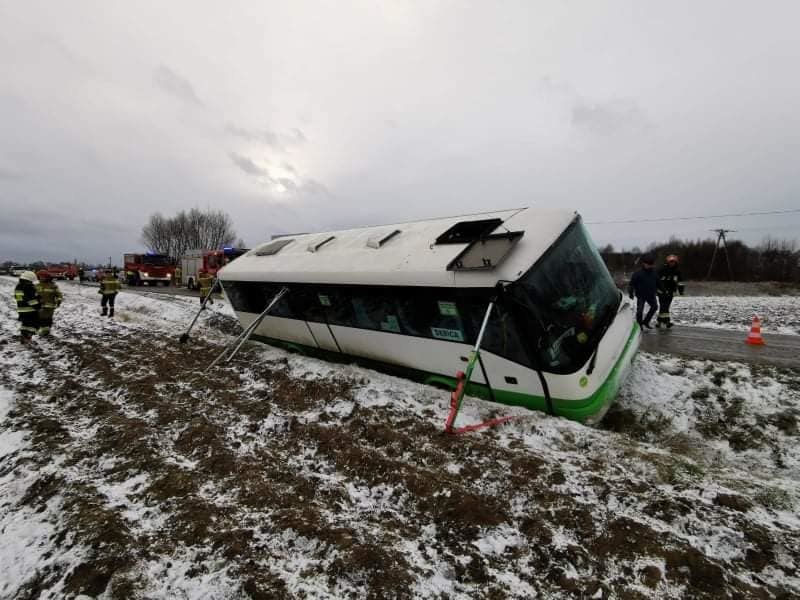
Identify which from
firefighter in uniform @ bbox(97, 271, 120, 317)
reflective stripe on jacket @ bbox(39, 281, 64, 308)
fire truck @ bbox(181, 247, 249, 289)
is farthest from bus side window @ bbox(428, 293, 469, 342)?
fire truck @ bbox(181, 247, 249, 289)

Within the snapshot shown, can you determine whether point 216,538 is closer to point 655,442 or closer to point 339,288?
point 339,288

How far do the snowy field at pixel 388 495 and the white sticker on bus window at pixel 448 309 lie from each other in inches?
43.1

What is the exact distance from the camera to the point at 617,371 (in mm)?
5004

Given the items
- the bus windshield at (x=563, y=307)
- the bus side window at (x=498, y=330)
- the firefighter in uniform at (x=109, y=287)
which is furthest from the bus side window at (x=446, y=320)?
the firefighter in uniform at (x=109, y=287)

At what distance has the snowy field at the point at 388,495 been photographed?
248cm

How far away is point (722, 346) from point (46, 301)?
15.2 metres

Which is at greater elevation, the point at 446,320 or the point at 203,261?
the point at 203,261

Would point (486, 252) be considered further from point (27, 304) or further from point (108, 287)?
point (108, 287)

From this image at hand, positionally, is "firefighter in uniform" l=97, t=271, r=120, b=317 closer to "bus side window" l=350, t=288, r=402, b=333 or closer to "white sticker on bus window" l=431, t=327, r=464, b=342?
"bus side window" l=350, t=288, r=402, b=333

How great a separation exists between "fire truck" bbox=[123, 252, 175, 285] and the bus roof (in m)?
29.6

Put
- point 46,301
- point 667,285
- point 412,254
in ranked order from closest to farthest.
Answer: point 412,254, point 667,285, point 46,301

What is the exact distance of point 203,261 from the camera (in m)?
26.9

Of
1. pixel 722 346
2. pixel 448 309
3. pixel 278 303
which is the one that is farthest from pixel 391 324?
pixel 722 346

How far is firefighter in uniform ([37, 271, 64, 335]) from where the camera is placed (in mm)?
9984
